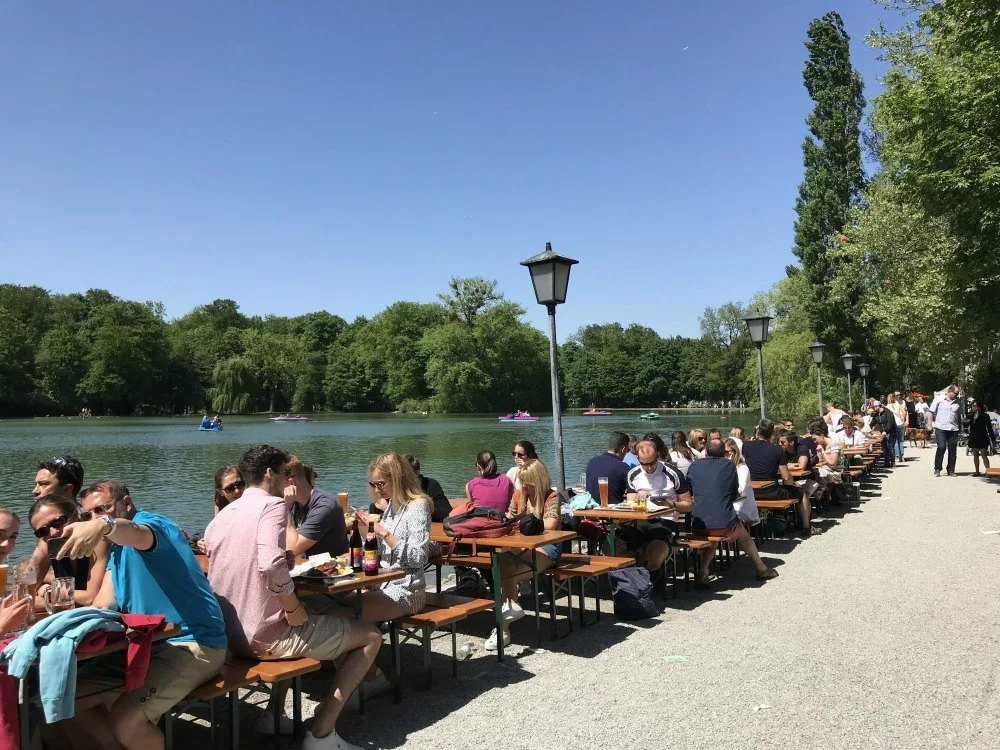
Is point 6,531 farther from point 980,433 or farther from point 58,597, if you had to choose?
point 980,433

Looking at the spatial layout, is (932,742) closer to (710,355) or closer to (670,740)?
(670,740)

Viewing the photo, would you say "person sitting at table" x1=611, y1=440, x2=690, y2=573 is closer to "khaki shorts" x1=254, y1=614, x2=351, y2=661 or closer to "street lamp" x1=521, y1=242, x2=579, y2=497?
"street lamp" x1=521, y1=242, x2=579, y2=497

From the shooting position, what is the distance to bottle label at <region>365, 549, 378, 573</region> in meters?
4.34

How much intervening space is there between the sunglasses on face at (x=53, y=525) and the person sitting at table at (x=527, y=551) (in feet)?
9.10

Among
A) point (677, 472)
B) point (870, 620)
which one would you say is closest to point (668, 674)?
point (870, 620)

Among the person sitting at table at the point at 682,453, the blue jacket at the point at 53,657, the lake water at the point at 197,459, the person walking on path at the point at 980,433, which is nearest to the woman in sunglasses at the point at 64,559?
the blue jacket at the point at 53,657

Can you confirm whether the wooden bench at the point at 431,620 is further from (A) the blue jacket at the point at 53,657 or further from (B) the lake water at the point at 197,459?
(B) the lake water at the point at 197,459

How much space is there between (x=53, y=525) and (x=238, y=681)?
1.79 m

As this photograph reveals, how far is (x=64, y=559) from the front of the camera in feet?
12.6

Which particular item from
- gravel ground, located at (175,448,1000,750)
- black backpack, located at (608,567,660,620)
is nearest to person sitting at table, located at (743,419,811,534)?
gravel ground, located at (175,448,1000,750)

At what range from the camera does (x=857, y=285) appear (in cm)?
3281

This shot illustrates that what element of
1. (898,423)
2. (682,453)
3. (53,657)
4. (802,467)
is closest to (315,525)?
(53,657)

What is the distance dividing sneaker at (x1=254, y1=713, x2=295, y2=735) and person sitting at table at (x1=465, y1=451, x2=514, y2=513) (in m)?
2.61

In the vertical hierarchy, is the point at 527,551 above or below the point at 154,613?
below
